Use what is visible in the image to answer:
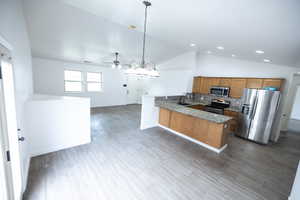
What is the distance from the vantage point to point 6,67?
142cm

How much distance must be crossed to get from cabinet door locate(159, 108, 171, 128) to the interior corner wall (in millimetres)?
2909

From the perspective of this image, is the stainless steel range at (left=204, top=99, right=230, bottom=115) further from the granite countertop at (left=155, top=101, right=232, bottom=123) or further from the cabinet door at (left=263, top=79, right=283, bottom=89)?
the granite countertop at (left=155, top=101, right=232, bottom=123)

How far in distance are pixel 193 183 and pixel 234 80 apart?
4.28 metres

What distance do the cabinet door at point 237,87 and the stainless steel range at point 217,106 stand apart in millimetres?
447

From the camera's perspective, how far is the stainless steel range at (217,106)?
191 inches

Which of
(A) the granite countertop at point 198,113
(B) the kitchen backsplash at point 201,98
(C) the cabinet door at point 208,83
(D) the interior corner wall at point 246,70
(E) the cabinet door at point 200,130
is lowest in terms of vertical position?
(E) the cabinet door at point 200,130

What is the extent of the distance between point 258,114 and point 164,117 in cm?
306

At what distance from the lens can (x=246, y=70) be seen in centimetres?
475

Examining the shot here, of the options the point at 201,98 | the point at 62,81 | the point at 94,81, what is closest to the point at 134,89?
the point at 94,81

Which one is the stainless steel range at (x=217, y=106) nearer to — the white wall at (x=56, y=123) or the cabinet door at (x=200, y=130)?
the cabinet door at (x=200, y=130)

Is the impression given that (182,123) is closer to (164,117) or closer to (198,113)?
(198,113)

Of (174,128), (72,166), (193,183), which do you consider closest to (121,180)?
(72,166)

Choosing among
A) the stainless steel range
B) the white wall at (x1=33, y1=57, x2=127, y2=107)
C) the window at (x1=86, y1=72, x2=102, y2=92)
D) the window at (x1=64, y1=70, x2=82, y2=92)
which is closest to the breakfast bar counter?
the stainless steel range

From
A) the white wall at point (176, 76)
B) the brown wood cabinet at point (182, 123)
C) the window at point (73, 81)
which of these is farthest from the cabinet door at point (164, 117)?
the window at point (73, 81)
